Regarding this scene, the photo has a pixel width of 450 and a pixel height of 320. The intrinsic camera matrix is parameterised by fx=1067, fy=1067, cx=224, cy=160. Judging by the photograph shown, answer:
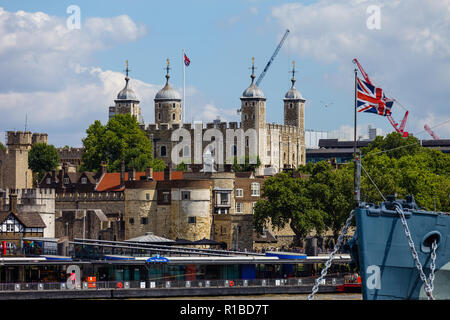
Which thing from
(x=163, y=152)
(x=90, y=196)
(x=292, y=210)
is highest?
(x=163, y=152)

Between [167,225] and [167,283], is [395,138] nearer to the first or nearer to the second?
[167,225]

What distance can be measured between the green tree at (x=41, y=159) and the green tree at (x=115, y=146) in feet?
64.8

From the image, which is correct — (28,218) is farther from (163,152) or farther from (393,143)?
(163,152)

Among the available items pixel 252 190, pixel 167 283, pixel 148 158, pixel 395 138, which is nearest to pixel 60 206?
pixel 252 190

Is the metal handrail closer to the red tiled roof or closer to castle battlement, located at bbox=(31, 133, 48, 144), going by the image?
the red tiled roof

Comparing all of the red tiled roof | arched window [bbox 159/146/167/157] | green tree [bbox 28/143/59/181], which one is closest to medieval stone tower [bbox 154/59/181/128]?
arched window [bbox 159/146/167/157]

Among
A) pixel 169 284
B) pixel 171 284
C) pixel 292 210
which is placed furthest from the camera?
pixel 292 210

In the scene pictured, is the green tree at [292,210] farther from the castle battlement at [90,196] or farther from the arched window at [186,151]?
the arched window at [186,151]

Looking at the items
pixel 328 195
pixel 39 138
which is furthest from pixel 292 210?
pixel 39 138

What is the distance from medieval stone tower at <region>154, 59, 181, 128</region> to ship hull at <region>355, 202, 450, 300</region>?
5742 inches

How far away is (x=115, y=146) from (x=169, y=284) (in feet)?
265

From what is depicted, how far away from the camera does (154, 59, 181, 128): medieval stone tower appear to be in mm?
181125

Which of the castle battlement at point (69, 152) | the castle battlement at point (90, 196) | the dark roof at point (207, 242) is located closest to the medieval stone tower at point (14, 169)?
the castle battlement at point (90, 196)

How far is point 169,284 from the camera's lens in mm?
65938
